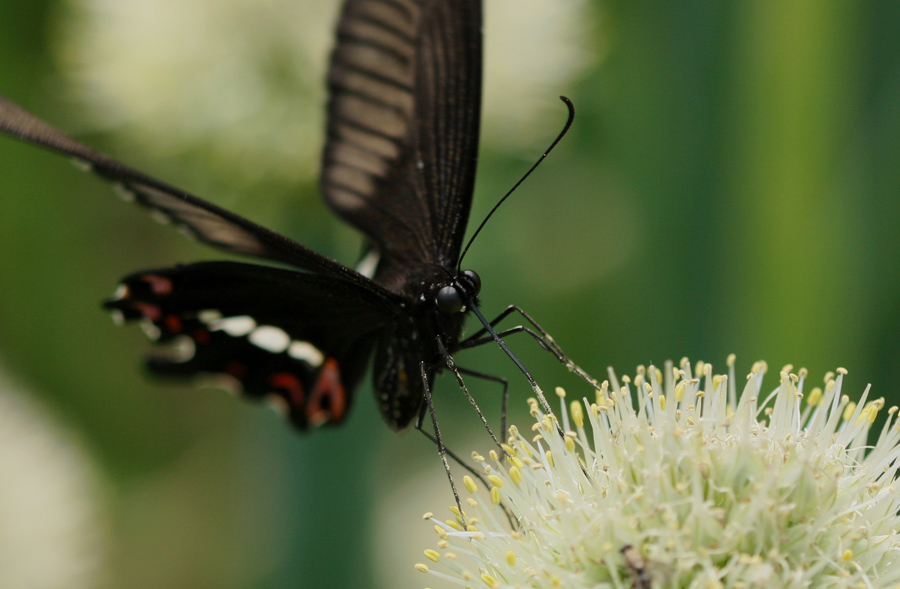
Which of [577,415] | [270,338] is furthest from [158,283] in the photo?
[577,415]

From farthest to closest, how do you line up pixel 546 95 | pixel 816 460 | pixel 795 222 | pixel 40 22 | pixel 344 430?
pixel 40 22
pixel 546 95
pixel 795 222
pixel 344 430
pixel 816 460

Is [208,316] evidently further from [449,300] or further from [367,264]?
[449,300]

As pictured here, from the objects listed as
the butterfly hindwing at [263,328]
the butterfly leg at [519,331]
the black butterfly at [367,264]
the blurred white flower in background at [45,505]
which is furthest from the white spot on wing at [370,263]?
the blurred white flower in background at [45,505]

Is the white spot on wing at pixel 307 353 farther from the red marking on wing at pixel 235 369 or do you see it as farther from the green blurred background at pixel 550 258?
the green blurred background at pixel 550 258

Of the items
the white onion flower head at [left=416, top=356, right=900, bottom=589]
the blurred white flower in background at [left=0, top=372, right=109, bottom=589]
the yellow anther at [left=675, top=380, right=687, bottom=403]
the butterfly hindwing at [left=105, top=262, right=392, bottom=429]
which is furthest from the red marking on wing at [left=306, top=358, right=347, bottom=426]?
the blurred white flower in background at [left=0, top=372, right=109, bottom=589]

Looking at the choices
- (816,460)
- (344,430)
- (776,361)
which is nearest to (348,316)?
(344,430)

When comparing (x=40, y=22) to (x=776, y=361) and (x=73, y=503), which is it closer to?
(x=73, y=503)

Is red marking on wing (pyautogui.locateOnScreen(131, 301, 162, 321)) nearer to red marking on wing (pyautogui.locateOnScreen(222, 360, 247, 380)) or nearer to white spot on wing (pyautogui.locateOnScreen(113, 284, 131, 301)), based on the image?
white spot on wing (pyautogui.locateOnScreen(113, 284, 131, 301))
